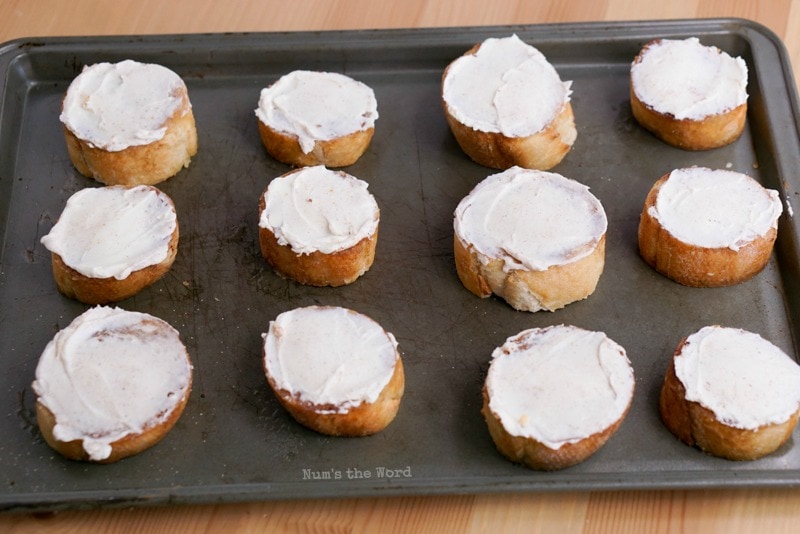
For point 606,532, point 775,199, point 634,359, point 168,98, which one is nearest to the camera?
point 606,532

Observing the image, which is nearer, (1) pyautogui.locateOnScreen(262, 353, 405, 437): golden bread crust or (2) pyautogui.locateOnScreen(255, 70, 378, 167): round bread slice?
(1) pyautogui.locateOnScreen(262, 353, 405, 437): golden bread crust

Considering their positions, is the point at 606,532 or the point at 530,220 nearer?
the point at 606,532

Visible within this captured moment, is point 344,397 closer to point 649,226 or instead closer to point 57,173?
point 649,226

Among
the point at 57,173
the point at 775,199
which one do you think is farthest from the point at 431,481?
the point at 57,173

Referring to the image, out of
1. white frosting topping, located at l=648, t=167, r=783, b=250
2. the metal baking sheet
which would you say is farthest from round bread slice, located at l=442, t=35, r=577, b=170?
white frosting topping, located at l=648, t=167, r=783, b=250

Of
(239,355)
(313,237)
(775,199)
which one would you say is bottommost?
(239,355)

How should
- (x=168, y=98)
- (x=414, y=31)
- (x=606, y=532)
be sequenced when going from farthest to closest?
1. (x=414, y=31)
2. (x=168, y=98)
3. (x=606, y=532)

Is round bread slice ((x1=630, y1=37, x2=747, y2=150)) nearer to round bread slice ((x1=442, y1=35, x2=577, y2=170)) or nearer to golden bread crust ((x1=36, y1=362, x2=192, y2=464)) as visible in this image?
round bread slice ((x1=442, y1=35, x2=577, y2=170))

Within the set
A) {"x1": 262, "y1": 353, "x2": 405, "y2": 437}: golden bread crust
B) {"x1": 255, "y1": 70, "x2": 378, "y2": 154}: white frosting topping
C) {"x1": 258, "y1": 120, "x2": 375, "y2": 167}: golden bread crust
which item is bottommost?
{"x1": 262, "y1": 353, "x2": 405, "y2": 437}: golden bread crust
